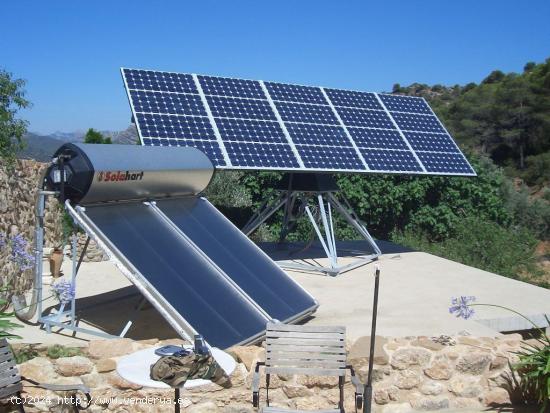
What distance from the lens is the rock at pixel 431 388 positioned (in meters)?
6.61

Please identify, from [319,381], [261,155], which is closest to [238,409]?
[319,381]

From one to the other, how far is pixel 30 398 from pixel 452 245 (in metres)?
14.1

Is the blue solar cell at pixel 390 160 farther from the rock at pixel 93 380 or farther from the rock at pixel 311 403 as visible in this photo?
the rock at pixel 93 380

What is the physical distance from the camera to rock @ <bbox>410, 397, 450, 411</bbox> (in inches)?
259

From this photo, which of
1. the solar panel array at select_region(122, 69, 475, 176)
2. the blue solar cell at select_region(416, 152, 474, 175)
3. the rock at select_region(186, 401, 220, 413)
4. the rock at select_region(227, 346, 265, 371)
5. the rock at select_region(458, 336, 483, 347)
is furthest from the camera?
the blue solar cell at select_region(416, 152, 474, 175)

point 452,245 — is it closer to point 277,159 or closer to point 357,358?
point 277,159

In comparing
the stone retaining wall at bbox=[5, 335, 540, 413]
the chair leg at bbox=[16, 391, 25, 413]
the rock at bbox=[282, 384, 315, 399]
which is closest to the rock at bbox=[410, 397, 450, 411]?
the stone retaining wall at bbox=[5, 335, 540, 413]

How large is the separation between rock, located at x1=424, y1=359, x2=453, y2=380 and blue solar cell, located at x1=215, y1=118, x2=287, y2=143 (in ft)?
23.9

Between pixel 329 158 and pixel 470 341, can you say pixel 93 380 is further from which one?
pixel 329 158

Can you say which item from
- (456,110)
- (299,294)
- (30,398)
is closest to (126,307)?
(299,294)

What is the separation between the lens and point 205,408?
236 inches

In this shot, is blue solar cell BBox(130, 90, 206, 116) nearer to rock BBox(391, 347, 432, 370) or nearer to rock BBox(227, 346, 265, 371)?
rock BBox(227, 346, 265, 371)

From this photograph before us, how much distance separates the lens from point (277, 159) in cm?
1273

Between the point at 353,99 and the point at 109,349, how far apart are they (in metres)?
11.5
